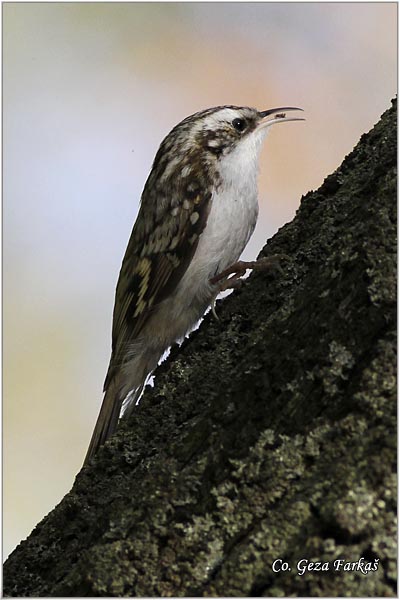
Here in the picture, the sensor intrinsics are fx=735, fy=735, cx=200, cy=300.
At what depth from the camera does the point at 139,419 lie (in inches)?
46.6

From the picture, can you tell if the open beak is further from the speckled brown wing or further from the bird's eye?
the speckled brown wing

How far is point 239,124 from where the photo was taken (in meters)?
1.93

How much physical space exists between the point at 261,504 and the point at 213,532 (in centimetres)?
6

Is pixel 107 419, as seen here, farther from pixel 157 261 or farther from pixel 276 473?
pixel 276 473

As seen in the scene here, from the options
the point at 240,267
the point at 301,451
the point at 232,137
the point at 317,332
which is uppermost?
the point at 232,137

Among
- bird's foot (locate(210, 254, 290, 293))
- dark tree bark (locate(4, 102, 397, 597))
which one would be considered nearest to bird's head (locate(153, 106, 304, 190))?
bird's foot (locate(210, 254, 290, 293))

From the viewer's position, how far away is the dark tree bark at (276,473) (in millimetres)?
738

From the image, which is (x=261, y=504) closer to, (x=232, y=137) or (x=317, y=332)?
(x=317, y=332)

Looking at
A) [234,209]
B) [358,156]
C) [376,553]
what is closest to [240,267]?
[234,209]

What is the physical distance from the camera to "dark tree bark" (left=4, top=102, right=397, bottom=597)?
0.74 metres

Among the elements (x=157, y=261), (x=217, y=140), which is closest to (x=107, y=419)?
(x=157, y=261)

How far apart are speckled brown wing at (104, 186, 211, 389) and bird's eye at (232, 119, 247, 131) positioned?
0.83 feet

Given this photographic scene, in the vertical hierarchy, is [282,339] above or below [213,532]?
above

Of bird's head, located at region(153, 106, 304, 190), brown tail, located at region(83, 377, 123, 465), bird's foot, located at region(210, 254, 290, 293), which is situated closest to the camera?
bird's foot, located at region(210, 254, 290, 293)
